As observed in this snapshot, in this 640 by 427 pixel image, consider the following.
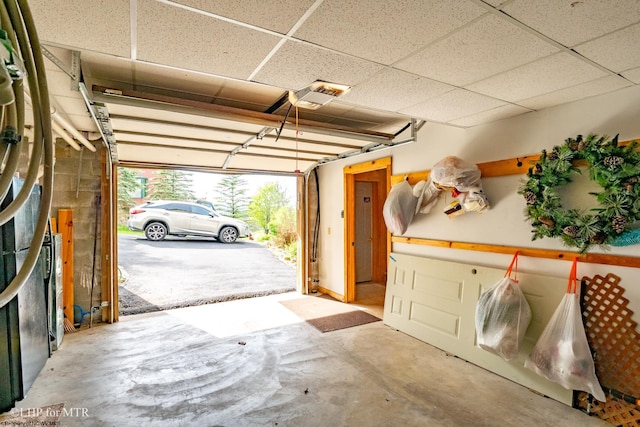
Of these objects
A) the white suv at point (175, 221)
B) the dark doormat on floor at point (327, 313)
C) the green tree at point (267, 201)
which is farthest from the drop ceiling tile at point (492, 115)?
the green tree at point (267, 201)

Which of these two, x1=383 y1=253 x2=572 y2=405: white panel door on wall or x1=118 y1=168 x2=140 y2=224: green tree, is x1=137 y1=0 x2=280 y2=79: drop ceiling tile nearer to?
x1=383 y1=253 x2=572 y2=405: white panel door on wall

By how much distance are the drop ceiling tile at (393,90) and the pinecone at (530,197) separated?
3.64ft

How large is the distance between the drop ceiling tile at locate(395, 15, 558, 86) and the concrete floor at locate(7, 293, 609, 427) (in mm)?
2337

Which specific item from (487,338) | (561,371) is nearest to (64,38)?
(487,338)

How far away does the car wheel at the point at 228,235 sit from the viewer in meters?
10.8

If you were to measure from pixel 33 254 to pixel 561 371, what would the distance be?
10.0 ft

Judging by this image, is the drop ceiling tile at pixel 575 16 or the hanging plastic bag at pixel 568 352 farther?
the hanging plastic bag at pixel 568 352

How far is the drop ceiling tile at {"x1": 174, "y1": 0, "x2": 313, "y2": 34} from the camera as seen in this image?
4.37 ft

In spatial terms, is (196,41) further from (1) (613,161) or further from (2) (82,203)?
(2) (82,203)

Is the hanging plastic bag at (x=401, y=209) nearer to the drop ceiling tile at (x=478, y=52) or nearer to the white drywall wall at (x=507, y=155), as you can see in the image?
the white drywall wall at (x=507, y=155)

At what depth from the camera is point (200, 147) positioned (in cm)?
404

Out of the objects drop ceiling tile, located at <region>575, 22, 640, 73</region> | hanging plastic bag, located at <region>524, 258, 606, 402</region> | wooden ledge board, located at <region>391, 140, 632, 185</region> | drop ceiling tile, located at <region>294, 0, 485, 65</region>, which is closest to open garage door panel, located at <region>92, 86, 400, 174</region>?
wooden ledge board, located at <region>391, 140, 632, 185</region>

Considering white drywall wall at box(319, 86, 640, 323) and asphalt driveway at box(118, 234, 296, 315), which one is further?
asphalt driveway at box(118, 234, 296, 315)

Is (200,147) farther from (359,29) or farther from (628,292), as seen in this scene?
(628,292)
